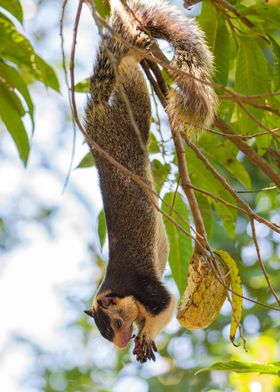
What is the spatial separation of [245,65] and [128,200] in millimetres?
1045

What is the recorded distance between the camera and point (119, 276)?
12.1 feet

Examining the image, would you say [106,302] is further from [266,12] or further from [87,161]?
[266,12]

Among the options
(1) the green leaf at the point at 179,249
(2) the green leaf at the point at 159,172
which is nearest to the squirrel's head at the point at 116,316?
(1) the green leaf at the point at 179,249

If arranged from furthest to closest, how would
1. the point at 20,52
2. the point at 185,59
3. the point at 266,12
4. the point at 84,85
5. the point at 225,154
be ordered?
the point at 84,85, the point at 225,154, the point at 185,59, the point at 266,12, the point at 20,52

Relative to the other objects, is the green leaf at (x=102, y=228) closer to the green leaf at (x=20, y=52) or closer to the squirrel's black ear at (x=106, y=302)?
the squirrel's black ear at (x=106, y=302)

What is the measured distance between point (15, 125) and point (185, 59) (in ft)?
3.05

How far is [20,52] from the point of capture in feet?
8.08

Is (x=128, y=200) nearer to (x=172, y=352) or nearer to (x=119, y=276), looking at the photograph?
(x=119, y=276)

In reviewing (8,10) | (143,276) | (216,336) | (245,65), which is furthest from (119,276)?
(216,336)

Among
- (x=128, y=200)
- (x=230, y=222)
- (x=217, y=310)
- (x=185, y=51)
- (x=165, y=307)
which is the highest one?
(x=185, y=51)

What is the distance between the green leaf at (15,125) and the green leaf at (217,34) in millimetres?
870

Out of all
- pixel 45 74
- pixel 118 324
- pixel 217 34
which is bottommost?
pixel 118 324

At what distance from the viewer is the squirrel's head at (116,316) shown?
3.57 m

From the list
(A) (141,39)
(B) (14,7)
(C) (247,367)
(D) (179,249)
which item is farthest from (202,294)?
(A) (141,39)
